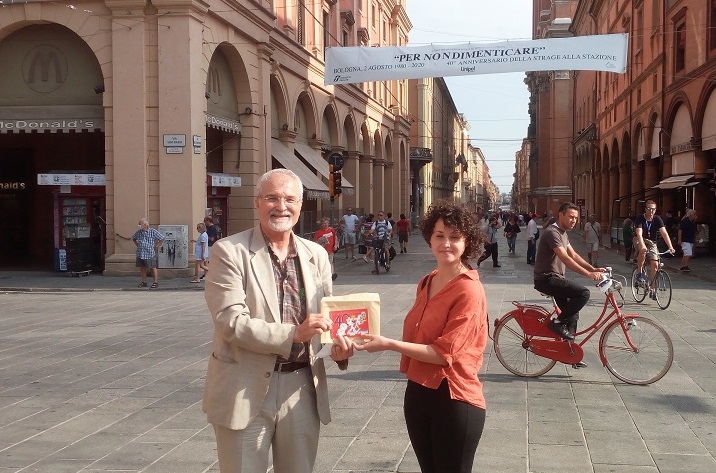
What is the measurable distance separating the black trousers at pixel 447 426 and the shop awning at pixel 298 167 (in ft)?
74.4

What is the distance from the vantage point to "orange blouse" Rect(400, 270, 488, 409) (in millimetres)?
3348

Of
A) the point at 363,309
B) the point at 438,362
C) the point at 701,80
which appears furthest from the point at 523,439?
the point at 701,80

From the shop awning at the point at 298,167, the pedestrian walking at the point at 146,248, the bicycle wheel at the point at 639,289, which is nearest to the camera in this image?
the bicycle wheel at the point at 639,289

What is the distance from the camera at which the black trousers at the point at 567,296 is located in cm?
757

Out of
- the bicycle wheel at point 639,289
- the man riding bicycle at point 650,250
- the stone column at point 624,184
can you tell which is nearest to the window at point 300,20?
the man riding bicycle at point 650,250

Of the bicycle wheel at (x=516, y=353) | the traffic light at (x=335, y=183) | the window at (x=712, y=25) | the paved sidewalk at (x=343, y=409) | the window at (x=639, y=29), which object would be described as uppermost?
the window at (x=639, y=29)

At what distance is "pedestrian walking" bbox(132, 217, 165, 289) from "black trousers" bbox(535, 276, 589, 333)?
1182cm

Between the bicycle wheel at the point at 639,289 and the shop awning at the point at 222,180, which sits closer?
the bicycle wheel at the point at 639,289

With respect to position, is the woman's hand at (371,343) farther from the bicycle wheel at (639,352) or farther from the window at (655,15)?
the window at (655,15)

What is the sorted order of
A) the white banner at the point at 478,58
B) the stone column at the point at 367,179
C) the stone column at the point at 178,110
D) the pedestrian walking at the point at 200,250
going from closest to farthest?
the white banner at the point at 478,58
the pedestrian walking at the point at 200,250
the stone column at the point at 178,110
the stone column at the point at 367,179

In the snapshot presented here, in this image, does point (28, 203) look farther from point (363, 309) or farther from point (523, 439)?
point (363, 309)

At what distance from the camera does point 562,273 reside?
25.7 ft

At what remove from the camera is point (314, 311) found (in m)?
3.37

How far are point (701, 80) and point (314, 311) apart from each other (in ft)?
83.3
